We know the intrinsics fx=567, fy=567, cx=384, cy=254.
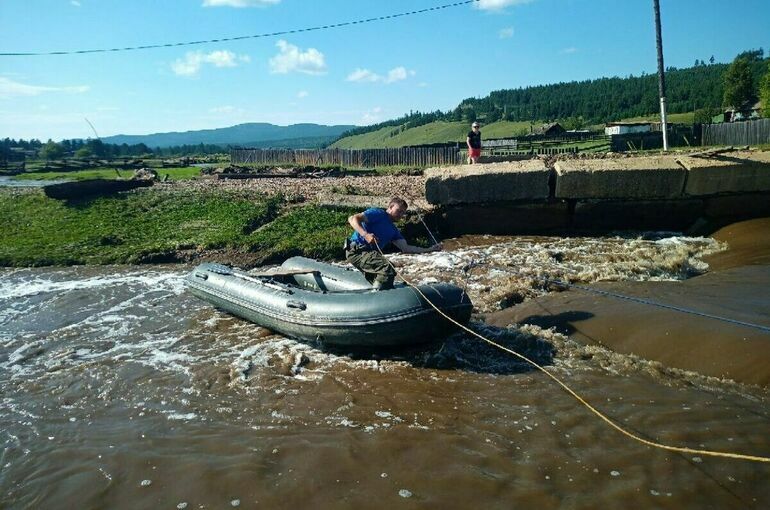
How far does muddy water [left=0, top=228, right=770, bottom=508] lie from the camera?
4.18m

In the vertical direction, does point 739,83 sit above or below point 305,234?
above

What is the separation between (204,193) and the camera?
55.7ft

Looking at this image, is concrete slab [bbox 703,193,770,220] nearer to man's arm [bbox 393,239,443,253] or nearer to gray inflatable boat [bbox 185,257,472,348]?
man's arm [bbox 393,239,443,253]

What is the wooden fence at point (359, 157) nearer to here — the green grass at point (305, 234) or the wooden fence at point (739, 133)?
the green grass at point (305, 234)

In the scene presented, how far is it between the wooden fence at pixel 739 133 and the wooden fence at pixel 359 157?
511 inches

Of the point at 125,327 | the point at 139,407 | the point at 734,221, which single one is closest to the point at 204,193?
the point at 125,327

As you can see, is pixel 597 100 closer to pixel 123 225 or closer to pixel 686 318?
pixel 123 225

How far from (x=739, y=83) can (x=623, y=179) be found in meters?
55.7

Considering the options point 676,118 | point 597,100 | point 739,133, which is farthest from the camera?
point 597,100

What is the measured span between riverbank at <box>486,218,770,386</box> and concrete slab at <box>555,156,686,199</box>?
2547mm

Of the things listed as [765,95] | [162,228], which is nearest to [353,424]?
[162,228]

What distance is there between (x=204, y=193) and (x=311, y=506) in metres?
14.3

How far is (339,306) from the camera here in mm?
6734

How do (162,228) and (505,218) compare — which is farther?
(162,228)
